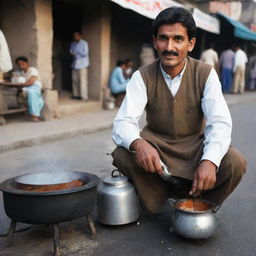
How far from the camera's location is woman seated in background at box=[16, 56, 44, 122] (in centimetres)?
741

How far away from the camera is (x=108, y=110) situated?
9.78 meters

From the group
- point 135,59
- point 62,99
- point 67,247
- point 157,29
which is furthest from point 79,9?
point 67,247

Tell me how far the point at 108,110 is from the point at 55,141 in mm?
3436

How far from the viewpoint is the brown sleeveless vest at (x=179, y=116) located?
293 centimetres

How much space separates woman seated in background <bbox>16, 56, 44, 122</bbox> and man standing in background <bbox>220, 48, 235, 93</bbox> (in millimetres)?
10387

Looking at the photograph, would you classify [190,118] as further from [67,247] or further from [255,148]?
[255,148]

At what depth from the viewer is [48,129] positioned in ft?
22.6

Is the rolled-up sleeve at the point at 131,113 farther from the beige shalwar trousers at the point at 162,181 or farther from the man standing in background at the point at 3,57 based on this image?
the man standing in background at the point at 3,57

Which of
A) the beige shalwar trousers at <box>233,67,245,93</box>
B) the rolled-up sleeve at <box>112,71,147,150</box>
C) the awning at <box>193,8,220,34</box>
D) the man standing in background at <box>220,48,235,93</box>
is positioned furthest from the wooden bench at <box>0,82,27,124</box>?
the beige shalwar trousers at <box>233,67,245,93</box>

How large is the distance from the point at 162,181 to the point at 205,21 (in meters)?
11.3

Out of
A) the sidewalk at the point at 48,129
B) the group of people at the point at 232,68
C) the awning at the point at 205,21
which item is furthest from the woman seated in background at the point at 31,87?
the group of people at the point at 232,68

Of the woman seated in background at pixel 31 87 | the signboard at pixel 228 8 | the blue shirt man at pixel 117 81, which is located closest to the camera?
the woman seated in background at pixel 31 87

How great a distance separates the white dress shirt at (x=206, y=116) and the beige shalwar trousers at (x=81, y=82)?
6747 mm

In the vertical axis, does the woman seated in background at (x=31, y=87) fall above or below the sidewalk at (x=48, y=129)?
above
